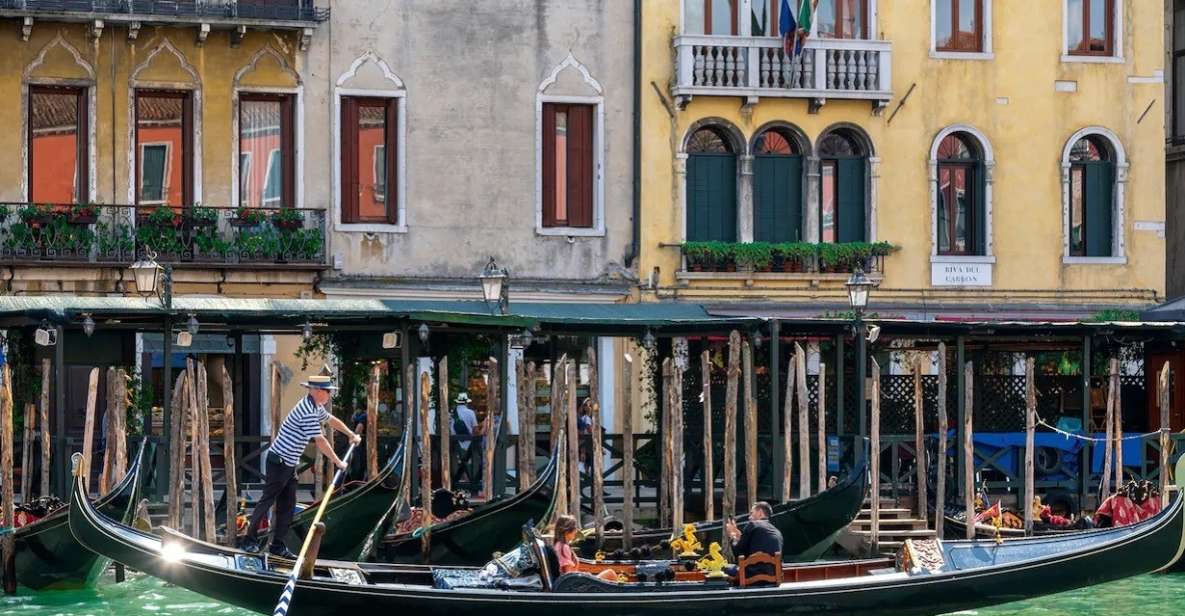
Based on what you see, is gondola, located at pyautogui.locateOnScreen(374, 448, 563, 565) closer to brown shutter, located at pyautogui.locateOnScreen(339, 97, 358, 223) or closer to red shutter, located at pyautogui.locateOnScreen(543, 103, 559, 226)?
brown shutter, located at pyautogui.locateOnScreen(339, 97, 358, 223)

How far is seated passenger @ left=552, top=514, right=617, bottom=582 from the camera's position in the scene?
14414 mm

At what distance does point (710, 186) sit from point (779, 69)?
126cm

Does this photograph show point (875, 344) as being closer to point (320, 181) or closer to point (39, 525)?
point (320, 181)

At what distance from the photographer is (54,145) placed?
21.2 metres

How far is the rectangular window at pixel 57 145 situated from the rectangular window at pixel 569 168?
13.6 feet

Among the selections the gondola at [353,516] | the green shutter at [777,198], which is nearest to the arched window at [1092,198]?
the green shutter at [777,198]

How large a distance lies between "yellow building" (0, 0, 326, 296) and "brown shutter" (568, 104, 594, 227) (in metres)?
2.46

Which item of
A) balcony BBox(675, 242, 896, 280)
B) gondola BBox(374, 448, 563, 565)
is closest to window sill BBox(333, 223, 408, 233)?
balcony BBox(675, 242, 896, 280)

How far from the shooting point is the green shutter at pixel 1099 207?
23.7m

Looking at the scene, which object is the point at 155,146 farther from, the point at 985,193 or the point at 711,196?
the point at 985,193

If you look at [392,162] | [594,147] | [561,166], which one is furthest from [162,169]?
[594,147]

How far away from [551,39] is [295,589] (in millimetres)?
9759

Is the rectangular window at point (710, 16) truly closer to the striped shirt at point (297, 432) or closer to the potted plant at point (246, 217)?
the potted plant at point (246, 217)

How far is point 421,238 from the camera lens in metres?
22.1
